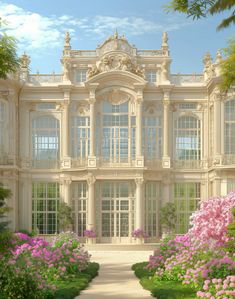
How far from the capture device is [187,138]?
3138 cm

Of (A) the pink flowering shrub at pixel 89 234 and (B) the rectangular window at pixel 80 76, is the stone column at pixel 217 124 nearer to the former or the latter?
(B) the rectangular window at pixel 80 76

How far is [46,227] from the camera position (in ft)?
102

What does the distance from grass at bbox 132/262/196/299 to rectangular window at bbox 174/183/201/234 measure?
15135 mm

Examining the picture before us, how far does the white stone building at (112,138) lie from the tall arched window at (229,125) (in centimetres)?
5

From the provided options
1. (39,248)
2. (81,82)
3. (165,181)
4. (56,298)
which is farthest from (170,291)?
(81,82)

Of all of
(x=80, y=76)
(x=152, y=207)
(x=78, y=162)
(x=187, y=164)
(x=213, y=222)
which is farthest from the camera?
(x=80, y=76)

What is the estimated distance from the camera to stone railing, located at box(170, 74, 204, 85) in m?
31.7

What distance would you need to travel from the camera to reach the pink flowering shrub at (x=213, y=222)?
14.0m

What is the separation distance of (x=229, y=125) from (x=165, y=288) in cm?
1794

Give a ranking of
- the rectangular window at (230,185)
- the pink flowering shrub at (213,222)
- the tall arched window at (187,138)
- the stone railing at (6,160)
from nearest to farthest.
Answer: the pink flowering shrub at (213,222) < the rectangular window at (230,185) < the stone railing at (6,160) < the tall arched window at (187,138)

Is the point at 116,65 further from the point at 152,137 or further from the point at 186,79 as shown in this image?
the point at 152,137

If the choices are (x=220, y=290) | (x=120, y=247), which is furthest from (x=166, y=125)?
(x=220, y=290)

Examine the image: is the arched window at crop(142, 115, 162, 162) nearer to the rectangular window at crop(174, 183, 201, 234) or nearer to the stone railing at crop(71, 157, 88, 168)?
the rectangular window at crop(174, 183, 201, 234)

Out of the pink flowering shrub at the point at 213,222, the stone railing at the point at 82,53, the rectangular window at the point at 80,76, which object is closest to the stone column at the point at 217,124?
the stone railing at the point at 82,53
